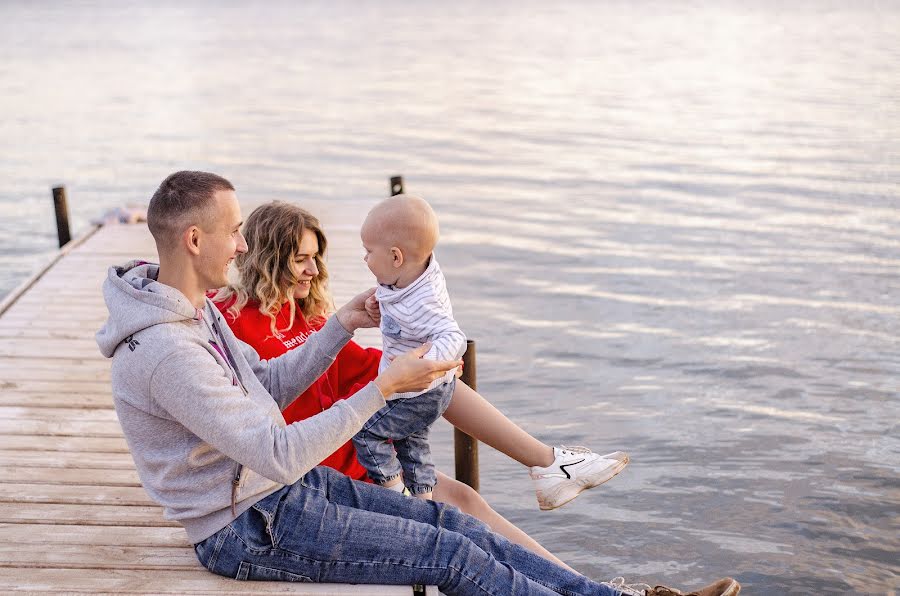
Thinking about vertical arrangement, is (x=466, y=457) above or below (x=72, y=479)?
below

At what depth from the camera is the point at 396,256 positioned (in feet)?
14.1

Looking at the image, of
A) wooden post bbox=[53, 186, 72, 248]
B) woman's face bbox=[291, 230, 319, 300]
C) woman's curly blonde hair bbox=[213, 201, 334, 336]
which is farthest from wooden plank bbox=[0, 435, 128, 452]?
wooden post bbox=[53, 186, 72, 248]

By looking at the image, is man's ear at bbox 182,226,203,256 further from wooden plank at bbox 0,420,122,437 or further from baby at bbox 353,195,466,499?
wooden plank at bbox 0,420,122,437

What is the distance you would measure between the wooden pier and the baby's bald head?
4.30ft

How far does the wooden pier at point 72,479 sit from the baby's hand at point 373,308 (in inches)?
44.8

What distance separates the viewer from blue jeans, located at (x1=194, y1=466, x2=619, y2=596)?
371cm

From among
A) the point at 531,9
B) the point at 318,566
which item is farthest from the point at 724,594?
the point at 531,9

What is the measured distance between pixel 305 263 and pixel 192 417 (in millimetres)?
1672

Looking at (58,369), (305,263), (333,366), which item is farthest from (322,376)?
(58,369)

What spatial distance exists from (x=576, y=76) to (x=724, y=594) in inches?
1096

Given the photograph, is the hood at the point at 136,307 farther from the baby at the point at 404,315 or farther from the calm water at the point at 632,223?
the calm water at the point at 632,223

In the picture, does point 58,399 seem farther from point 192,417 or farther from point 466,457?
point 192,417

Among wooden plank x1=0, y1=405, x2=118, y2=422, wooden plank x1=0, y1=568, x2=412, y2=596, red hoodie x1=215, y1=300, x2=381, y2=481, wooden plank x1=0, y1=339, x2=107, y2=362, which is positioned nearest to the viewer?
wooden plank x1=0, y1=568, x2=412, y2=596

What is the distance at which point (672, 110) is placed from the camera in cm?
2391
